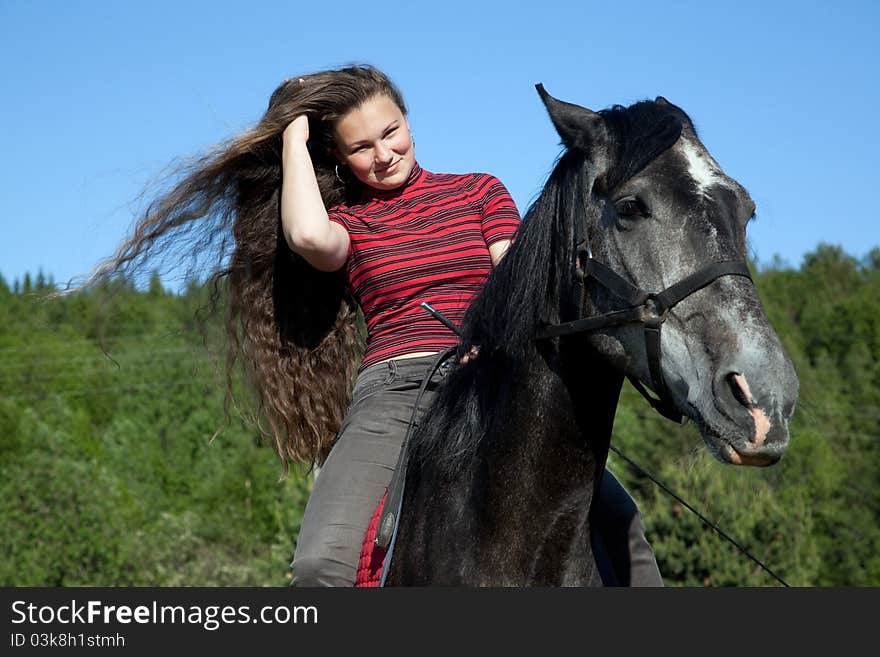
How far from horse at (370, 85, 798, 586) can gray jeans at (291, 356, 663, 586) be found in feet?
0.52

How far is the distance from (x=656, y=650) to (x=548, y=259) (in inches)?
60.6

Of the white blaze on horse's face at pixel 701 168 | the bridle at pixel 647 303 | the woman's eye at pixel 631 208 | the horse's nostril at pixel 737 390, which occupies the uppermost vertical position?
the white blaze on horse's face at pixel 701 168

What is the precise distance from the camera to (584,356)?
3.83 m

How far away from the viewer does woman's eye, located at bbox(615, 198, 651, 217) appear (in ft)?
11.7

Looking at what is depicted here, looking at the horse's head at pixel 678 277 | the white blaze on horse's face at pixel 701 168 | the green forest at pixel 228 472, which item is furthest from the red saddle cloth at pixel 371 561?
the green forest at pixel 228 472

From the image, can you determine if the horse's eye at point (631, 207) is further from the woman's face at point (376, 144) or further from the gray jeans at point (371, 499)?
the woman's face at point (376, 144)

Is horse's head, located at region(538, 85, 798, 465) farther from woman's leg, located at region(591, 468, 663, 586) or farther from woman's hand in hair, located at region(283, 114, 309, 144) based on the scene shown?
woman's hand in hair, located at region(283, 114, 309, 144)

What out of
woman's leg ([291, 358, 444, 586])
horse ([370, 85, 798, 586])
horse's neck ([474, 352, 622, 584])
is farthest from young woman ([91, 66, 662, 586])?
horse's neck ([474, 352, 622, 584])

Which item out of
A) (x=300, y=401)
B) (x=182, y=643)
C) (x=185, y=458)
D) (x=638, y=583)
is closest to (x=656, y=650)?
(x=638, y=583)

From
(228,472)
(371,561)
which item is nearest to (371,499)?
(371,561)

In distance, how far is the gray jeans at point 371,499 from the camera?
4211 millimetres

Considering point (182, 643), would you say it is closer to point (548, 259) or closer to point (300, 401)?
point (300, 401)

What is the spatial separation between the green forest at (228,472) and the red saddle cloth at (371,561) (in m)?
19.6

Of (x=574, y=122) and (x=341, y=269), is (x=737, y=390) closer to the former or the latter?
(x=574, y=122)
